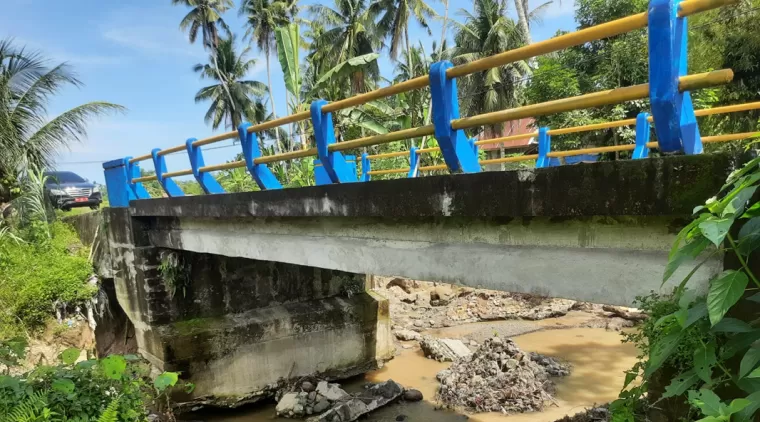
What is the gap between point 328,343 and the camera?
9539 mm

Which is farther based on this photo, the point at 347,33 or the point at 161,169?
the point at 347,33

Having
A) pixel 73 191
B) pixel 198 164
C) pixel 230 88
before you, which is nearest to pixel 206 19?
pixel 230 88

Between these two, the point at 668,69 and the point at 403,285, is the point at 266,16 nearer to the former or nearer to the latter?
the point at 403,285

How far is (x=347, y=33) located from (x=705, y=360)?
75.8 ft

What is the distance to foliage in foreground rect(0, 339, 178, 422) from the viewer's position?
152 inches

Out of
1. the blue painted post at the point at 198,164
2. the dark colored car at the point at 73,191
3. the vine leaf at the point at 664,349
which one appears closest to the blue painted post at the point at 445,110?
the vine leaf at the point at 664,349

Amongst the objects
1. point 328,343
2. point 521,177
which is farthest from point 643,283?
point 328,343

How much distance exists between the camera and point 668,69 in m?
2.24

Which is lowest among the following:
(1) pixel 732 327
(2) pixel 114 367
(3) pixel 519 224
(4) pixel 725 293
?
(2) pixel 114 367

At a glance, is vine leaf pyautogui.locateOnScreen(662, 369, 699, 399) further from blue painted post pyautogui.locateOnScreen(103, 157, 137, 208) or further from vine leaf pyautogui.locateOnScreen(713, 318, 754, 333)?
blue painted post pyautogui.locateOnScreen(103, 157, 137, 208)

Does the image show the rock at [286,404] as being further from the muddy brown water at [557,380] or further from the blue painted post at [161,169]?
the blue painted post at [161,169]

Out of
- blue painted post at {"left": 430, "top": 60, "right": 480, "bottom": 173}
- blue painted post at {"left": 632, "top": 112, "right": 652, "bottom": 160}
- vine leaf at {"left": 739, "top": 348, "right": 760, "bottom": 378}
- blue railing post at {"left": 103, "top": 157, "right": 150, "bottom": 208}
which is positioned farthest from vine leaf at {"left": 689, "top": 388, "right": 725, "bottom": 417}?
blue railing post at {"left": 103, "top": 157, "right": 150, "bottom": 208}

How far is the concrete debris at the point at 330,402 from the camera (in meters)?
8.23

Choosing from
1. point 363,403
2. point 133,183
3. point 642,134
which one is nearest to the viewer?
point 642,134
